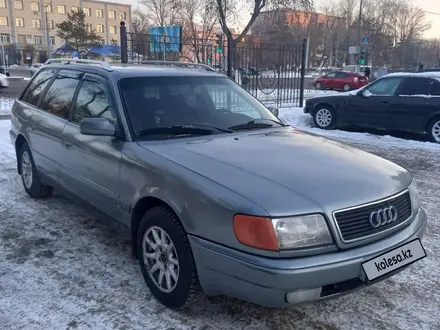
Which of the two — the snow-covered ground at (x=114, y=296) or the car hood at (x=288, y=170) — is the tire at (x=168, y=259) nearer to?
the snow-covered ground at (x=114, y=296)

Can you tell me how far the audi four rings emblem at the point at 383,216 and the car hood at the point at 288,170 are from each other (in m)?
0.09

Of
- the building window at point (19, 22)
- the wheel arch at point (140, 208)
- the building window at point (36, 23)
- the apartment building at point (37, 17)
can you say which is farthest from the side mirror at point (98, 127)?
the building window at point (36, 23)

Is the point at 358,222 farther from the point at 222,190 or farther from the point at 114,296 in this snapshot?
the point at 114,296

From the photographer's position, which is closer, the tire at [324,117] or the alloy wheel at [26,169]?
the alloy wheel at [26,169]

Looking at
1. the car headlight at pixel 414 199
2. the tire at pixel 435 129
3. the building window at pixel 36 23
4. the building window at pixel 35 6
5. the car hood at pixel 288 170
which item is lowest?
the tire at pixel 435 129

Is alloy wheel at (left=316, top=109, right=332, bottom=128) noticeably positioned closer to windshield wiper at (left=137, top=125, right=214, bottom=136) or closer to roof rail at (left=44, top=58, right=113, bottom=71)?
roof rail at (left=44, top=58, right=113, bottom=71)

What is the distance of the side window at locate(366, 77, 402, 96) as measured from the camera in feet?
33.1

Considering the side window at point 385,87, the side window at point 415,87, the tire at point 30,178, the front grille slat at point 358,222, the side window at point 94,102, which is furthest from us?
the side window at point 385,87

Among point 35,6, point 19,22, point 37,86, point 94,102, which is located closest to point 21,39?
point 19,22

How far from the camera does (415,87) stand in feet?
32.1

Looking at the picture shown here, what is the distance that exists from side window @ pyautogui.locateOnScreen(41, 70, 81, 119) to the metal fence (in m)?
6.59

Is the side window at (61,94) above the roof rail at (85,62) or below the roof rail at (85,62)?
below

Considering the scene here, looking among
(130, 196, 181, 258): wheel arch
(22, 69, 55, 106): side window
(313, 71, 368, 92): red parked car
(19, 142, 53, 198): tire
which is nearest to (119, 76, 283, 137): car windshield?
(130, 196, 181, 258): wheel arch

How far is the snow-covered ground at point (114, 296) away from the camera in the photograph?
2896mm
